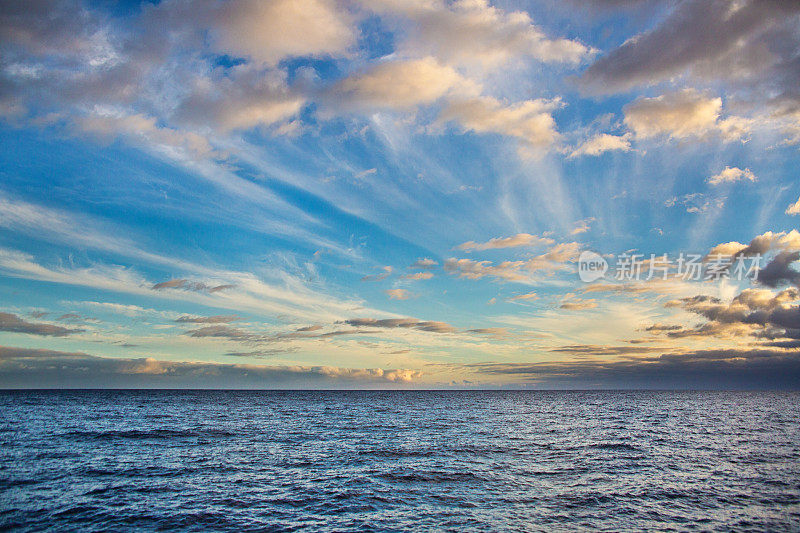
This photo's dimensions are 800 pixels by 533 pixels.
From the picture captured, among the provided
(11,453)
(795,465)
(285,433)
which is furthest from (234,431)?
(795,465)

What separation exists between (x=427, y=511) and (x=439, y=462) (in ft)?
45.6

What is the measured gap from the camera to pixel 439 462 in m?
37.9

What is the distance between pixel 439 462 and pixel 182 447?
88.2ft


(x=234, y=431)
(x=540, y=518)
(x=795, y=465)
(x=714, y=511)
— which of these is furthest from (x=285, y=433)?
(x=795, y=465)

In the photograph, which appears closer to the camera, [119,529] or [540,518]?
[119,529]

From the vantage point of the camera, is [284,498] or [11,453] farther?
[11,453]

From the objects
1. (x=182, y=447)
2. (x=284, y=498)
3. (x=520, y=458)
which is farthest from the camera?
(x=182, y=447)

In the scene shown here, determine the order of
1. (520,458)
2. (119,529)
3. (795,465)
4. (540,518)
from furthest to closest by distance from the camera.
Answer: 1. (520,458)
2. (795,465)
3. (540,518)
4. (119,529)

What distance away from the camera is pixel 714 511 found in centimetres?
2475

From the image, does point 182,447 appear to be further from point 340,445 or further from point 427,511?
point 427,511

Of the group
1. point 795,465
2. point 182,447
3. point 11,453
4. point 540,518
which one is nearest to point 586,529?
point 540,518

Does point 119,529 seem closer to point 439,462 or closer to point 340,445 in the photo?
point 439,462

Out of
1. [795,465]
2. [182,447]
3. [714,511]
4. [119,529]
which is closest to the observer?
[119,529]

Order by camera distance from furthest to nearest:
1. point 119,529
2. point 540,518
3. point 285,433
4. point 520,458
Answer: point 285,433
point 520,458
point 540,518
point 119,529
